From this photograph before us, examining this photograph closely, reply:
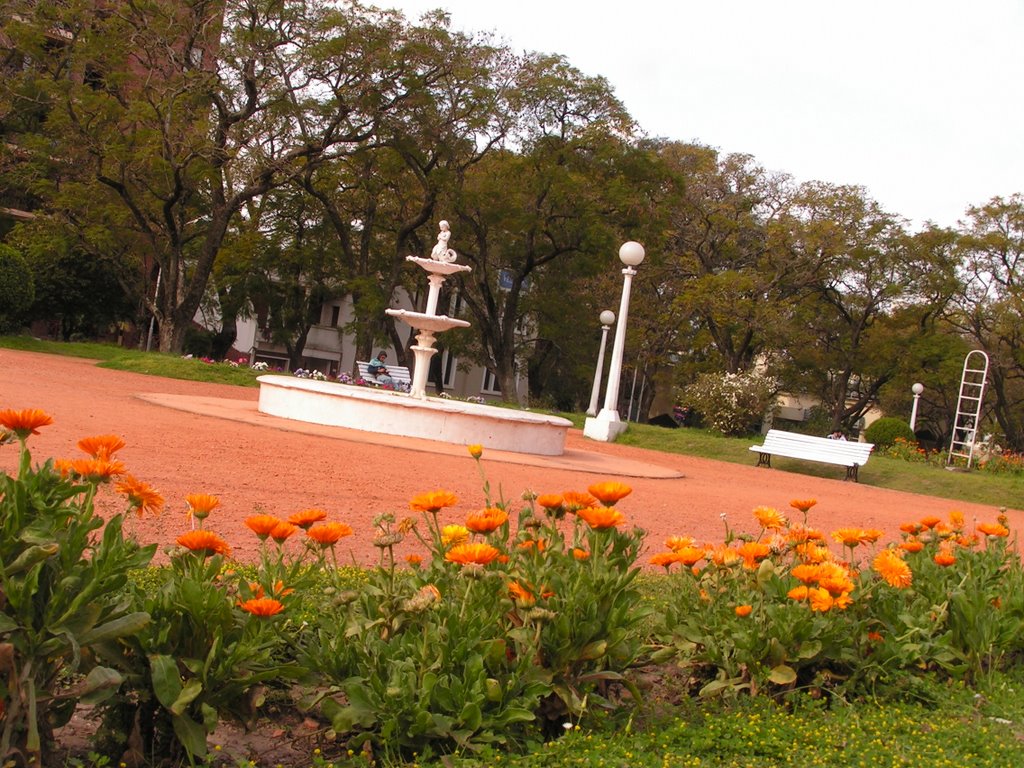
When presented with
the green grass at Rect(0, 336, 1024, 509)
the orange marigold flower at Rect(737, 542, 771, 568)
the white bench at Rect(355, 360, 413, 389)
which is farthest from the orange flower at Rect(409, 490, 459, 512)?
the white bench at Rect(355, 360, 413, 389)

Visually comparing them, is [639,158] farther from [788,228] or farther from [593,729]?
[593,729]

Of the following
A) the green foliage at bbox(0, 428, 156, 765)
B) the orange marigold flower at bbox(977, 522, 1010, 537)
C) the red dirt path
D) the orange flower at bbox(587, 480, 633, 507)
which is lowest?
the red dirt path

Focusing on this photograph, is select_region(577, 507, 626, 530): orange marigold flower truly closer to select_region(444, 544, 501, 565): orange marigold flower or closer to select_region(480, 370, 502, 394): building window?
select_region(444, 544, 501, 565): orange marigold flower

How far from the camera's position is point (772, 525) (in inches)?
155

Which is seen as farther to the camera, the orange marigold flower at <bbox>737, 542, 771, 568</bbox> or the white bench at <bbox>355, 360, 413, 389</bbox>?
the white bench at <bbox>355, 360, 413, 389</bbox>

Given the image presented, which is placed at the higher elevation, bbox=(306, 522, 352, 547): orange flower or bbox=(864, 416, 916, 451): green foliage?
bbox=(864, 416, 916, 451): green foliage

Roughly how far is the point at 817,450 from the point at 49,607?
16982 millimetres

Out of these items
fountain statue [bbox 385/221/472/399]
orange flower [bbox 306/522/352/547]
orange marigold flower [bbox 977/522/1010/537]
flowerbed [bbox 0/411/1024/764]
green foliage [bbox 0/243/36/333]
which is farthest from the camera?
green foliage [bbox 0/243/36/333]

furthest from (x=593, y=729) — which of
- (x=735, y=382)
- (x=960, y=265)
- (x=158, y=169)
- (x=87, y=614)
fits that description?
(x=960, y=265)

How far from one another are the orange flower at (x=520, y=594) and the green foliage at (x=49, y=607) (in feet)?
3.54

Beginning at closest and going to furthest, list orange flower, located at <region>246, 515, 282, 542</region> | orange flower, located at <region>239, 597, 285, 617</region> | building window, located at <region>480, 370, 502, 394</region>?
1. orange flower, located at <region>239, 597, 285, 617</region>
2. orange flower, located at <region>246, 515, 282, 542</region>
3. building window, located at <region>480, 370, 502, 394</region>

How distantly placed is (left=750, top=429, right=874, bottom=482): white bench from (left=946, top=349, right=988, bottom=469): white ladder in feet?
14.0

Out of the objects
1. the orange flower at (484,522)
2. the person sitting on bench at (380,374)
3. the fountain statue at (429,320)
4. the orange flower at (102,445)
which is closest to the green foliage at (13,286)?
the person sitting on bench at (380,374)

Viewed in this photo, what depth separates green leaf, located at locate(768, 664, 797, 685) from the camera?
3416 mm
